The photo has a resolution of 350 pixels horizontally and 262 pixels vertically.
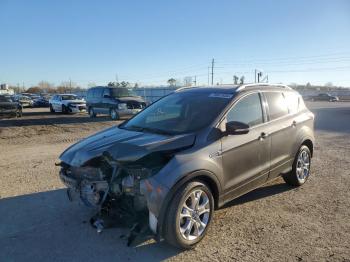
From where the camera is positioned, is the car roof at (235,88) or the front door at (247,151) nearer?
the front door at (247,151)

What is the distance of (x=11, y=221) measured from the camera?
188 inches

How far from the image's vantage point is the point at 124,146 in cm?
412

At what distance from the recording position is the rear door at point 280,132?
17.9 ft

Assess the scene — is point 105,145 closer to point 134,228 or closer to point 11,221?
point 134,228

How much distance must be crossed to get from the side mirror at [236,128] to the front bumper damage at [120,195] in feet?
4.08

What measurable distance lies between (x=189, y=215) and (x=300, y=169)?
310 centimetres

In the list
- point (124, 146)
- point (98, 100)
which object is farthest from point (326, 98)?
point (124, 146)

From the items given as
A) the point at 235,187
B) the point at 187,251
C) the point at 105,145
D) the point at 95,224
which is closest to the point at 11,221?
the point at 95,224

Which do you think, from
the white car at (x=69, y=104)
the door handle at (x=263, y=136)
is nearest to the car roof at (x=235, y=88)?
the door handle at (x=263, y=136)

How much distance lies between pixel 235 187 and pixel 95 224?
1.86 meters

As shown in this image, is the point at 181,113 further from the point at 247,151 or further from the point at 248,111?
the point at 247,151

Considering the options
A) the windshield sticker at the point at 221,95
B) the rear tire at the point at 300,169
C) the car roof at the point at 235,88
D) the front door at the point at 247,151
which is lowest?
the rear tire at the point at 300,169

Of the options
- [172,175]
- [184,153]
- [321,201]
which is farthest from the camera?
[321,201]

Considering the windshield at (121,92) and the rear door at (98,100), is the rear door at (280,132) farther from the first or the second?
the rear door at (98,100)
